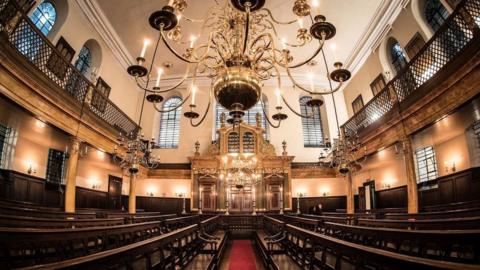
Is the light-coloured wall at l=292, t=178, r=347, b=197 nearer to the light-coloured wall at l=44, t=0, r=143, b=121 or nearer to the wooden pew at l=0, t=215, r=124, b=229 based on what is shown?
the light-coloured wall at l=44, t=0, r=143, b=121

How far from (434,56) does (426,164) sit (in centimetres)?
480

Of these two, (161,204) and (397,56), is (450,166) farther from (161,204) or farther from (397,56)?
(161,204)

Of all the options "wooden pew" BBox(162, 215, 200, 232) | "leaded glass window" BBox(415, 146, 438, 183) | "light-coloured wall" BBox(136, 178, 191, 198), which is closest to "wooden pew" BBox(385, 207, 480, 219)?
"leaded glass window" BBox(415, 146, 438, 183)

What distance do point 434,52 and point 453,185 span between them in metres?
4.45

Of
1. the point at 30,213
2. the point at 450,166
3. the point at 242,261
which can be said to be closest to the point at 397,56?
the point at 450,166

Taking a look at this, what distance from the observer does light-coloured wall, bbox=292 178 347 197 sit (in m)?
14.5

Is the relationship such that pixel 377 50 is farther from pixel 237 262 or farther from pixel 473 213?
pixel 237 262

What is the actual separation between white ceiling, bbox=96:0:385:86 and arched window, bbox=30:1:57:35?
172 centimetres

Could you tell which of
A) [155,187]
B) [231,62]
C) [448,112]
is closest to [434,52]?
[448,112]

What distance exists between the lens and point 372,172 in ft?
43.4

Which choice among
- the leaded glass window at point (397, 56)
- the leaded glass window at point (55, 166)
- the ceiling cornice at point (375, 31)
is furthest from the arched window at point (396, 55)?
the leaded glass window at point (55, 166)

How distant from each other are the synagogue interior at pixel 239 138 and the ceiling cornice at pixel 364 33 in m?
0.06

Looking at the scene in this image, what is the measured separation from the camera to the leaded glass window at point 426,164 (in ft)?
31.2

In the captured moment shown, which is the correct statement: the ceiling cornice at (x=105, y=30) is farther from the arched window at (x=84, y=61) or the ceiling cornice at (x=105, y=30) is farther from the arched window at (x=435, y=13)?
the arched window at (x=435, y=13)
